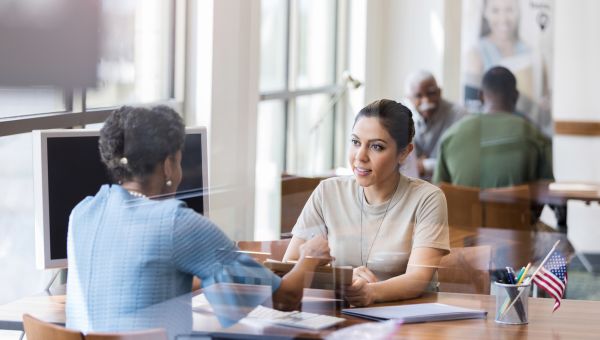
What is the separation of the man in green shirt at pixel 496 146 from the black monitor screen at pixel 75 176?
0.86 m

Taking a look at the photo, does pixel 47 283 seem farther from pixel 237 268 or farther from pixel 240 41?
pixel 240 41

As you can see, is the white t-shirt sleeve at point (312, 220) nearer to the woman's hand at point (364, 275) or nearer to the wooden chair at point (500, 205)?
the woman's hand at point (364, 275)

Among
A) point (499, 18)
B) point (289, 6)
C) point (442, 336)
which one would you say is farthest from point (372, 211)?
point (499, 18)

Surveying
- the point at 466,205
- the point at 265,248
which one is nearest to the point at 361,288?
the point at 265,248

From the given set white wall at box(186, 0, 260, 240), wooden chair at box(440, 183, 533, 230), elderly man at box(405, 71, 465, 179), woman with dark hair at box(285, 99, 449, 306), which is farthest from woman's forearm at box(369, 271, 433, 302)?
wooden chair at box(440, 183, 533, 230)

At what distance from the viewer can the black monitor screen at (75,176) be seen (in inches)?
83.8

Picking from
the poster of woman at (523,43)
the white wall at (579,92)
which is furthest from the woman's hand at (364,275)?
the white wall at (579,92)

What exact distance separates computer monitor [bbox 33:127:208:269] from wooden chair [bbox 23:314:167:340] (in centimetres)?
17

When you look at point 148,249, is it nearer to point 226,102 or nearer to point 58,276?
point 58,276

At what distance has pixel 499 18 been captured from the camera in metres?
4.54

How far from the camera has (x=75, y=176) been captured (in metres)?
2.22

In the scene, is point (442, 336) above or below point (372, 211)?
below

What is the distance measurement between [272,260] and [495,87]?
1.60 metres

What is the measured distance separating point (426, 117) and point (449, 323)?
0.52m
